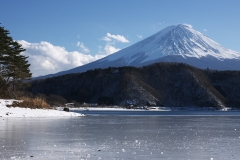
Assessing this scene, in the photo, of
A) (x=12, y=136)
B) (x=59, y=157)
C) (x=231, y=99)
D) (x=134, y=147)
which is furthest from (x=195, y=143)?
(x=231, y=99)

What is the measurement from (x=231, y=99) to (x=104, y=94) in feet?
104

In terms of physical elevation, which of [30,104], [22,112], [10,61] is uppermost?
[10,61]

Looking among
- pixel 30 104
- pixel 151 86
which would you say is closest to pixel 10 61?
pixel 30 104

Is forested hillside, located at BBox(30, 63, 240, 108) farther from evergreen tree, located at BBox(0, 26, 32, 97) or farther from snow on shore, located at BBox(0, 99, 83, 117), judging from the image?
snow on shore, located at BBox(0, 99, 83, 117)

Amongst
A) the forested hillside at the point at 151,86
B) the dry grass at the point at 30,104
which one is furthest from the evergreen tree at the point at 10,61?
the forested hillside at the point at 151,86

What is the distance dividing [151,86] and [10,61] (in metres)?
63.4

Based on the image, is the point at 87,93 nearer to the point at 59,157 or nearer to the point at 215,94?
the point at 215,94

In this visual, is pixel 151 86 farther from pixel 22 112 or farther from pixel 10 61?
pixel 22 112

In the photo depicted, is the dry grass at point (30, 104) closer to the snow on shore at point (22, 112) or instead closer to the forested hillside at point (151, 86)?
the snow on shore at point (22, 112)

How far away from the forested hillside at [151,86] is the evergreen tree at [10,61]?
48113 mm

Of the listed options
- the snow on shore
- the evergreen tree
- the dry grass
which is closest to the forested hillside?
the evergreen tree

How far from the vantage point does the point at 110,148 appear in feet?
35.7

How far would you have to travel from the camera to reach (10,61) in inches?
1437

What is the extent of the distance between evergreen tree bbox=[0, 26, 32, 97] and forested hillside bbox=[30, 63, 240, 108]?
48.1 meters
